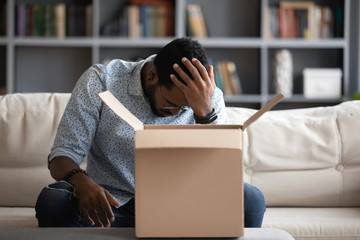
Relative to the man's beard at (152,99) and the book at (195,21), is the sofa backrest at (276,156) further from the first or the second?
the book at (195,21)

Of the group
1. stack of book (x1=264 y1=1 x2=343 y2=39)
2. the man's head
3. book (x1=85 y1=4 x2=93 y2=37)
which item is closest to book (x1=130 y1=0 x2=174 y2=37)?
book (x1=85 y1=4 x2=93 y2=37)

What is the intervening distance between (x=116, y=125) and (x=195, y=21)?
96.0 inches

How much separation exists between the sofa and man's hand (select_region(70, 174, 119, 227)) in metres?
0.77

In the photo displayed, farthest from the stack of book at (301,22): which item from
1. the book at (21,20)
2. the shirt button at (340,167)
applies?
the shirt button at (340,167)

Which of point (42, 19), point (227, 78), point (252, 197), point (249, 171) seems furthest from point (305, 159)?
point (42, 19)

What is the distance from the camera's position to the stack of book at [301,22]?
390 cm

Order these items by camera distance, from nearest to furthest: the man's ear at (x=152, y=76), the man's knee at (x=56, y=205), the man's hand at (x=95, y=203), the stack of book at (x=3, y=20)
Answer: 1. the man's hand at (x=95, y=203)
2. the man's knee at (x=56, y=205)
3. the man's ear at (x=152, y=76)
4. the stack of book at (x=3, y=20)

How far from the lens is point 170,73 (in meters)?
1.44

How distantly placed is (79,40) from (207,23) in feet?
3.12

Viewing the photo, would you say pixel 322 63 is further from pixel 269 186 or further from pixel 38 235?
pixel 38 235

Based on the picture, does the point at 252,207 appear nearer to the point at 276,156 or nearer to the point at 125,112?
the point at 125,112

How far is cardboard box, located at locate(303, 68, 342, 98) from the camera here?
3839 mm

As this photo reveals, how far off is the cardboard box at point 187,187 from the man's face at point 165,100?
17.2 inches

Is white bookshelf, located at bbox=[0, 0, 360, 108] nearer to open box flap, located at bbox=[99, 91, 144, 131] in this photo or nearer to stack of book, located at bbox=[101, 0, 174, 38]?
stack of book, located at bbox=[101, 0, 174, 38]
